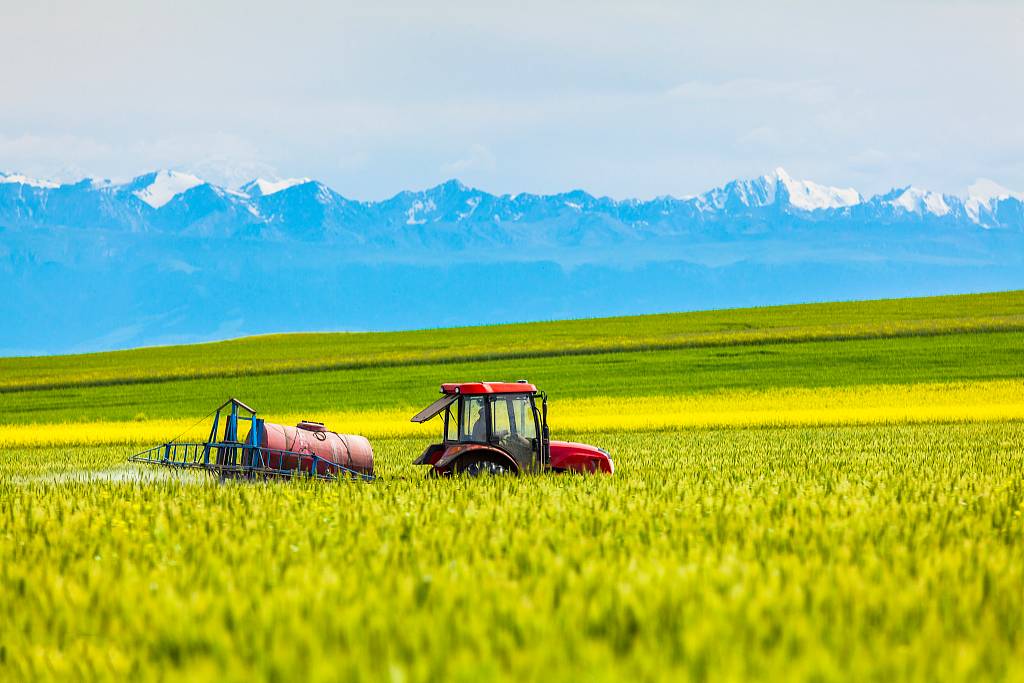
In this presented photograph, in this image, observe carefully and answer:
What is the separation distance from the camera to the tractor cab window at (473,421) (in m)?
16.4

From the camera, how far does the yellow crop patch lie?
3422 centimetres

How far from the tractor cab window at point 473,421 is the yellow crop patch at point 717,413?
Answer: 55.4ft

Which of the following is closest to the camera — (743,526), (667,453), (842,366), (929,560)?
(929,560)

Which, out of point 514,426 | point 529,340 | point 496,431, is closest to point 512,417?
point 514,426

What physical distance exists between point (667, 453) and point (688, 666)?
62.0 feet

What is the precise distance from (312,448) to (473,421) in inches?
109

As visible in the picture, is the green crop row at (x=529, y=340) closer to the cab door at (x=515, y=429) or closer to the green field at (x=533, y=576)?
the green field at (x=533, y=576)

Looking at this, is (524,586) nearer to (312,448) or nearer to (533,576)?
(533,576)

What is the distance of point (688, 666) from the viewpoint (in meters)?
4.49

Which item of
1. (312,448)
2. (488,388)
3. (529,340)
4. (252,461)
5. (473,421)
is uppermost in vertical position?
(529,340)

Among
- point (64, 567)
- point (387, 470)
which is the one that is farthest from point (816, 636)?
point (387, 470)

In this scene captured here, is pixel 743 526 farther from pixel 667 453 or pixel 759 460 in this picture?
pixel 667 453

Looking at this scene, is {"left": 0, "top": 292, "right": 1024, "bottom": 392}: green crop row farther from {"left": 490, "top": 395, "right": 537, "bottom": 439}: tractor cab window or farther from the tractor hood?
{"left": 490, "top": 395, "right": 537, "bottom": 439}: tractor cab window

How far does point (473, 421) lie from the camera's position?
16.5 metres
